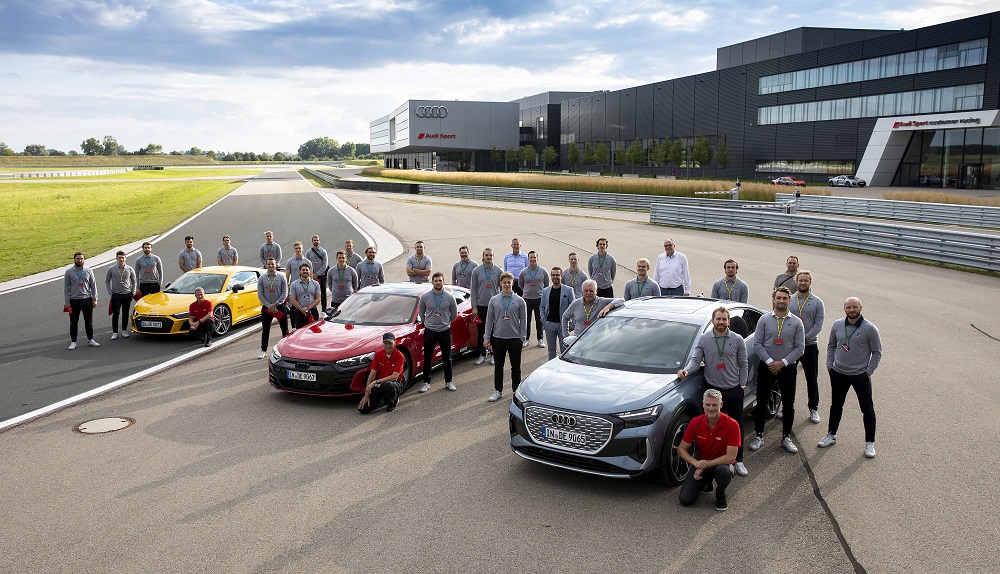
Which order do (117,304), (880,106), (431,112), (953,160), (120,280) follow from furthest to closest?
1. (431,112)
2. (880,106)
3. (953,160)
4. (117,304)
5. (120,280)

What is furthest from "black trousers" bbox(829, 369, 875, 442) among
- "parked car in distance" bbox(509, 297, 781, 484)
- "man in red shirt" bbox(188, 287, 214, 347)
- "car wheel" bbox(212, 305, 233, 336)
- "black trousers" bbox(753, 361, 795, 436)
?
"car wheel" bbox(212, 305, 233, 336)

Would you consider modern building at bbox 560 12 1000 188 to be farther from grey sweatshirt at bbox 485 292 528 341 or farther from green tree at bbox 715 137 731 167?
grey sweatshirt at bbox 485 292 528 341

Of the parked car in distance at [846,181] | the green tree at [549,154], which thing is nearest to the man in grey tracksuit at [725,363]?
the parked car in distance at [846,181]

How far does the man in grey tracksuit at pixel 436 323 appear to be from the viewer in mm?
10023

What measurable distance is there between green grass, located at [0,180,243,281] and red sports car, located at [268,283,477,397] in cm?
1546

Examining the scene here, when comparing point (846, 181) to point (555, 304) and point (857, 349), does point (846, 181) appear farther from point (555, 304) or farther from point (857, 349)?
point (857, 349)

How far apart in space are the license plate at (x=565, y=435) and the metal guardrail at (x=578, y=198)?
3213 centimetres

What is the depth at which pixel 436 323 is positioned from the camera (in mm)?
10039

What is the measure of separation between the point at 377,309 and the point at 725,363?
5.52 metres

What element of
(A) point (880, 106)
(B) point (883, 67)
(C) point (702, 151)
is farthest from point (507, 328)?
(C) point (702, 151)

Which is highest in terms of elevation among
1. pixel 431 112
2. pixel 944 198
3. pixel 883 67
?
pixel 431 112

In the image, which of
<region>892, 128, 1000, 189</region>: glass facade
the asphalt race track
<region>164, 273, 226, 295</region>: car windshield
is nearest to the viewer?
the asphalt race track

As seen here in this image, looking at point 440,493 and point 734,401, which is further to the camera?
point 734,401

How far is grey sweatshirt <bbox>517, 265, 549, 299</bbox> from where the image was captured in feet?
38.5
